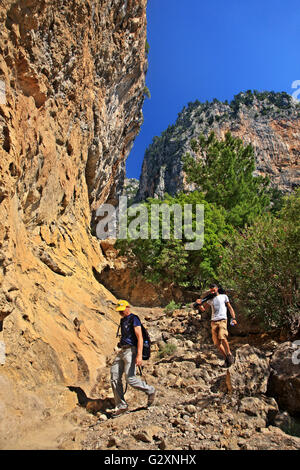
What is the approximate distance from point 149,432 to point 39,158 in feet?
25.3

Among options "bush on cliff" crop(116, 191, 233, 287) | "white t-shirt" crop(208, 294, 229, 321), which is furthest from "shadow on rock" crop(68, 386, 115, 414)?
"bush on cliff" crop(116, 191, 233, 287)

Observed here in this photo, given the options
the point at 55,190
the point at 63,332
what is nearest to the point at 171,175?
the point at 55,190

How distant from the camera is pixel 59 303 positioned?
6.69m

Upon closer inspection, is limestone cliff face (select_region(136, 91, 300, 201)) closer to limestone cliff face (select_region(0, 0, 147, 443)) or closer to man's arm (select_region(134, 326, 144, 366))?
limestone cliff face (select_region(0, 0, 147, 443))

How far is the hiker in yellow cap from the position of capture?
4.08 m

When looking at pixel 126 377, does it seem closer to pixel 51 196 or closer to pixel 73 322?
pixel 73 322

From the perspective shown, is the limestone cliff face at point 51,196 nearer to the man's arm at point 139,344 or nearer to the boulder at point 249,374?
the man's arm at point 139,344

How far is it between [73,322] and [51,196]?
4.79m

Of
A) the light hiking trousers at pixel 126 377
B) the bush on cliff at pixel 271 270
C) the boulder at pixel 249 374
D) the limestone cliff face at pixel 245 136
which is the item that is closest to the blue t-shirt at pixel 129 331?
the light hiking trousers at pixel 126 377

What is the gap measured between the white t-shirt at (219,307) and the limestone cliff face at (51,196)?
271 cm

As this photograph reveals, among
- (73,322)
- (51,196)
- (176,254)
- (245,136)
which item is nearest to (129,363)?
(73,322)

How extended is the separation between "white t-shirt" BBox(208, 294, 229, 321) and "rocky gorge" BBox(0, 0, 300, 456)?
672 millimetres

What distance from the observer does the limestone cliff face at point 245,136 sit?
6500 cm

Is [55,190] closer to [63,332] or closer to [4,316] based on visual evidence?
[63,332]
